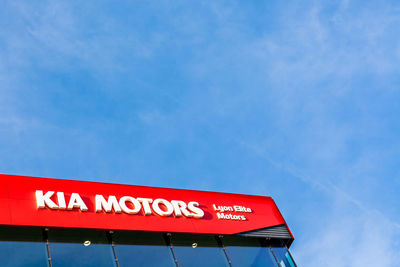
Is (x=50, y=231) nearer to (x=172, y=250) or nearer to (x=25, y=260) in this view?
(x=25, y=260)

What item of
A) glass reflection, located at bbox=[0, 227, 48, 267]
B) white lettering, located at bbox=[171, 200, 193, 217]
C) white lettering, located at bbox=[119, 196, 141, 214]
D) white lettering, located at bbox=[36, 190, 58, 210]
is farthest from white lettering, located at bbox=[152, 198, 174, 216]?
glass reflection, located at bbox=[0, 227, 48, 267]

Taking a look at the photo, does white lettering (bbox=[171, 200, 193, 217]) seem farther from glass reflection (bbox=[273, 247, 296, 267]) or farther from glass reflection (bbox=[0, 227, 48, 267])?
glass reflection (bbox=[0, 227, 48, 267])

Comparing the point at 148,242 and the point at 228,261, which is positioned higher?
the point at 148,242

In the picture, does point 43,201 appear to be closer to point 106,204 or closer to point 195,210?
point 106,204

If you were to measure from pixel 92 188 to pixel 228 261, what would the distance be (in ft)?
22.0

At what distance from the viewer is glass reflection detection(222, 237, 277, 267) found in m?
19.3

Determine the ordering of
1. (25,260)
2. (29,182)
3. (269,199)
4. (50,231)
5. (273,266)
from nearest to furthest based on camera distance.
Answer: (25,260) → (50,231) → (29,182) → (273,266) → (269,199)

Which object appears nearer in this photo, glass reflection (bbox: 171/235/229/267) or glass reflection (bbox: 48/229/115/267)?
glass reflection (bbox: 48/229/115/267)

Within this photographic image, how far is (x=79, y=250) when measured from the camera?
1582 cm

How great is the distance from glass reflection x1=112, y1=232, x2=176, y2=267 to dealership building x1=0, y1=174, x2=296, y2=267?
4 centimetres

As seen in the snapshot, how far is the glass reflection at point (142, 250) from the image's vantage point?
1661cm

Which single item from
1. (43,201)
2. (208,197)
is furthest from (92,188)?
(208,197)

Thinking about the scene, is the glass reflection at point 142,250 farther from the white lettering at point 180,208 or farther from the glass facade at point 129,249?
the white lettering at point 180,208

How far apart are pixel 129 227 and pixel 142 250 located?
1.06m
